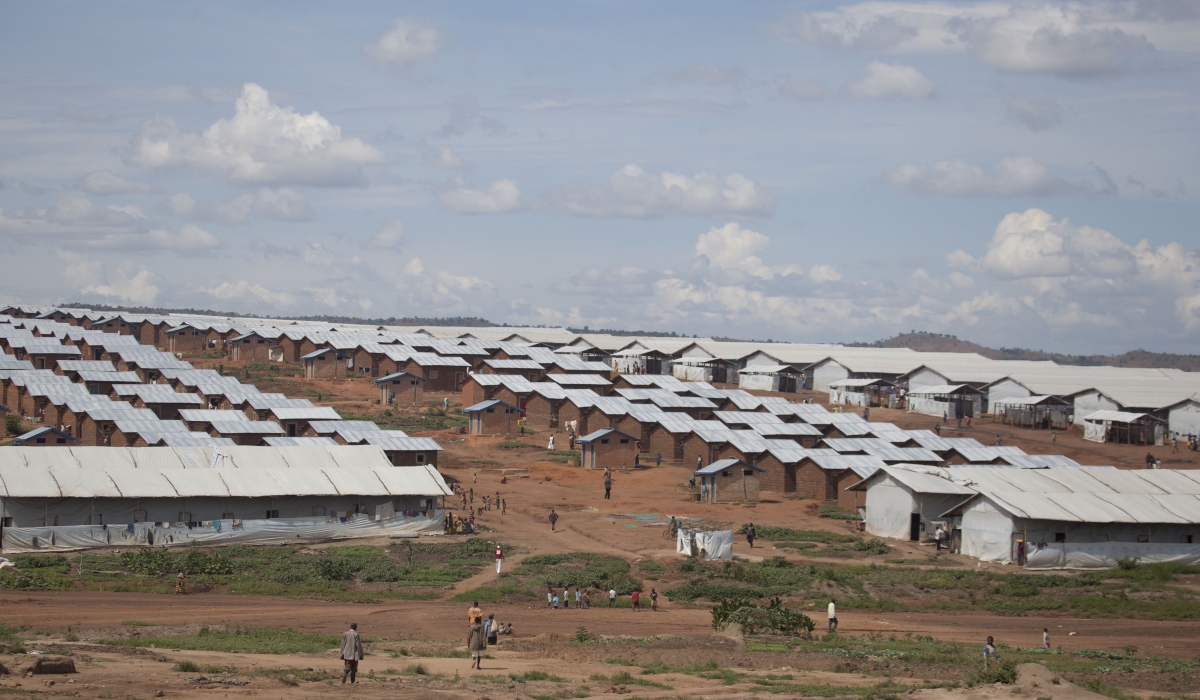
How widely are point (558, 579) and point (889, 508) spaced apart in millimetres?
19037

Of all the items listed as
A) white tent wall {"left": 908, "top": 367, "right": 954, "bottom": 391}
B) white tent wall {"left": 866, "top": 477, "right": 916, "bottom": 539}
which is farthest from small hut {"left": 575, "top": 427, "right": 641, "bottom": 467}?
white tent wall {"left": 908, "top": 367, "right": 954, "bottom": 391}

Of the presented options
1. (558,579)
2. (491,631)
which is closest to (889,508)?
(558,579)

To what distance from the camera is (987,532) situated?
1935 inches

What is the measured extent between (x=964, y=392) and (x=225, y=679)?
272 feet

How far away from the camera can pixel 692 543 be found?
4759 cm

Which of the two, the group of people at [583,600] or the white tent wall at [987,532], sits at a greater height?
the white tent wall at [987,532]

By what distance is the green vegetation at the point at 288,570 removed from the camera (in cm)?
3953

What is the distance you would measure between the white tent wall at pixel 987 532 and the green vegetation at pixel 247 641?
1134 inches

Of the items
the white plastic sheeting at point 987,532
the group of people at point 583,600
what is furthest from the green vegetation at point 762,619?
the white plastic sheeting at point 987,532

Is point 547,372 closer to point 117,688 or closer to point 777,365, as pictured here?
point 777,365

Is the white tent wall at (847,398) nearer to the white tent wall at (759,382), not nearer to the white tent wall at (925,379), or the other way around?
the white tent wall at (925,379)

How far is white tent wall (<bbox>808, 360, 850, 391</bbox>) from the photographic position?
111 meters

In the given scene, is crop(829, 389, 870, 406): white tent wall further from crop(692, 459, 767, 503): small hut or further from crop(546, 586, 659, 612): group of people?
crop(546, 586, 659, 612): group of people

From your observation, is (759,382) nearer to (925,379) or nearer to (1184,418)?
(925,379)
